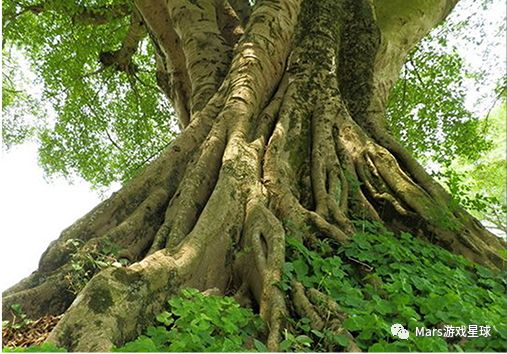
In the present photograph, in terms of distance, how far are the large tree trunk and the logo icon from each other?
461 mm

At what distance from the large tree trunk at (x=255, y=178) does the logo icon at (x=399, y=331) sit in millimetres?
461

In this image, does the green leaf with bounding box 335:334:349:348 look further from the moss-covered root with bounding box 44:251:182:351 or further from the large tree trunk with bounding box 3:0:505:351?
the moss-covered root with bounding box 44:251:182:351

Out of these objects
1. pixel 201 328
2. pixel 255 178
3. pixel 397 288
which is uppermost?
pixel 255 178

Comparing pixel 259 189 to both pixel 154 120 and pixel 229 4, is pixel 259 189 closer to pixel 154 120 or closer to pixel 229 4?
pixel 229 4

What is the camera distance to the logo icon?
233cm

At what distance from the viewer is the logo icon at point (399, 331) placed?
2.33 metres

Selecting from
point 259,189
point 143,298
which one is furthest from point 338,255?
point 143,298

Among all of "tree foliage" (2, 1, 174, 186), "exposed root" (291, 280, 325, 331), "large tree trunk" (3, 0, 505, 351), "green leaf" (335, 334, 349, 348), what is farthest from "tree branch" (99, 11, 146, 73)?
"green leaf" (335, 334, 349, 348)

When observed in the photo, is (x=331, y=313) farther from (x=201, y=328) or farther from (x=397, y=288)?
(x=201, y=328)

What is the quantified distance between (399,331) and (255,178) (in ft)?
5.01

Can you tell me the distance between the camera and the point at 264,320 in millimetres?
2557

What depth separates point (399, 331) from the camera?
2365 millimetres

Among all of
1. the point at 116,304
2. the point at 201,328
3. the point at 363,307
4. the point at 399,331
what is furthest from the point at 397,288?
the point at 116,304

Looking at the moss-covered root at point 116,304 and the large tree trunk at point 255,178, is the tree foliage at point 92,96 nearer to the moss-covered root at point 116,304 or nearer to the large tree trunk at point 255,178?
the large tree trunk at point 255,178
